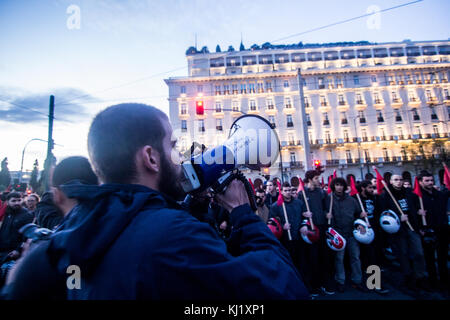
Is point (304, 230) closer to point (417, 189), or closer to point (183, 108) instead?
point (417, 189)

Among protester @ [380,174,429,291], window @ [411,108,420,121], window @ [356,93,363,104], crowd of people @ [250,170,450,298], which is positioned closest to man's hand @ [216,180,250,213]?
crowd of people @ [250,170,450,298]

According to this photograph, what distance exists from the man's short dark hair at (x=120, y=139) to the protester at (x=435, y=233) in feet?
19.0

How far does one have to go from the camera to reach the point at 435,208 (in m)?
4.83

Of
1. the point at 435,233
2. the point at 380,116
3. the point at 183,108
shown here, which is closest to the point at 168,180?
the point at 435,233

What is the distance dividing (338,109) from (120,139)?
41.0 meters

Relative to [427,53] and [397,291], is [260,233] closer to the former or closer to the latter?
[397,291]

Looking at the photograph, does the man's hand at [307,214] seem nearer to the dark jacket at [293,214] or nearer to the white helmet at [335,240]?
the dark jacket at [293,214]

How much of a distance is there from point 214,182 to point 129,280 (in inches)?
32.7

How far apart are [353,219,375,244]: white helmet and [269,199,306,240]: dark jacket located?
1043mm

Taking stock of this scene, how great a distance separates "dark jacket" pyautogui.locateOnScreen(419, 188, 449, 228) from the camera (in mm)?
4750

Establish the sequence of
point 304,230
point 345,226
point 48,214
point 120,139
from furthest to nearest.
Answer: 1. point 345,226
2. point 304,230
3. point 48,214
4. point 120,139

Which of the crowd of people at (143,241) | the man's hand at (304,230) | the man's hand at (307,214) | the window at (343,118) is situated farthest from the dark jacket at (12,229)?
the window at (343,118)

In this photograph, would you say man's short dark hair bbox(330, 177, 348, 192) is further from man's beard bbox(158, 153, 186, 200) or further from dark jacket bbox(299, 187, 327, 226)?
man's beard bbox(158, 153, 186, 200)
